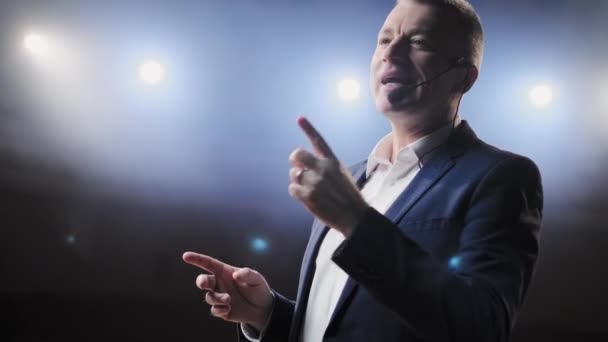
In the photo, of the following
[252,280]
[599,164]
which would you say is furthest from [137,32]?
[599,164]

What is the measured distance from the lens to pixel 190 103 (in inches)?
144

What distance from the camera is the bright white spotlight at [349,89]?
3.52 meters

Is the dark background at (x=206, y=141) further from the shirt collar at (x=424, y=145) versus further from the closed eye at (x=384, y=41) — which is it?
the shirt collar at (x=424, y=145)

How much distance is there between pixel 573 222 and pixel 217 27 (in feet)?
10.4

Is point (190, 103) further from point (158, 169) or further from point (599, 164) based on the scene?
point (599, 164)

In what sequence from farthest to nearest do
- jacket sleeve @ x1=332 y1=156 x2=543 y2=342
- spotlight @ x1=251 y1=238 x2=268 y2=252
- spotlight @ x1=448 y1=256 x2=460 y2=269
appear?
spotlight @ x1=251 y1=238 x2=268 y2=252, spotlight @ x1=448 y1=256 x2=460 y2=269, jacket sleeve @ x1=332 y1=156 x2=543 y2=342

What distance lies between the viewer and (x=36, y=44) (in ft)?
10.8

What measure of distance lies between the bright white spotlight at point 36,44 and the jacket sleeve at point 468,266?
3336 millimetres

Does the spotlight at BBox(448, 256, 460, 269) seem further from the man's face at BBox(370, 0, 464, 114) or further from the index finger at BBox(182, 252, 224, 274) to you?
the index finger at BBox(182, 252, 224, 274)

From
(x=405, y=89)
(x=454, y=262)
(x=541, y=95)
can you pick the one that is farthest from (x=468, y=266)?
(x=541, y=95)

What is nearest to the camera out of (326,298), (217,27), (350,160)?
(326,298)

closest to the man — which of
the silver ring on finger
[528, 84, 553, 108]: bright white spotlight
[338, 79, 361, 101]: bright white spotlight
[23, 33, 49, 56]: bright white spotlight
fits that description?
the silver ring on finger

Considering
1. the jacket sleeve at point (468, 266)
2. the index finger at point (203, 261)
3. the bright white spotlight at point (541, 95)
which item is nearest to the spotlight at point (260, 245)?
the bright white spotlight at point (541, 95)

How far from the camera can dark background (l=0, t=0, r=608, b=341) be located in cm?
324
